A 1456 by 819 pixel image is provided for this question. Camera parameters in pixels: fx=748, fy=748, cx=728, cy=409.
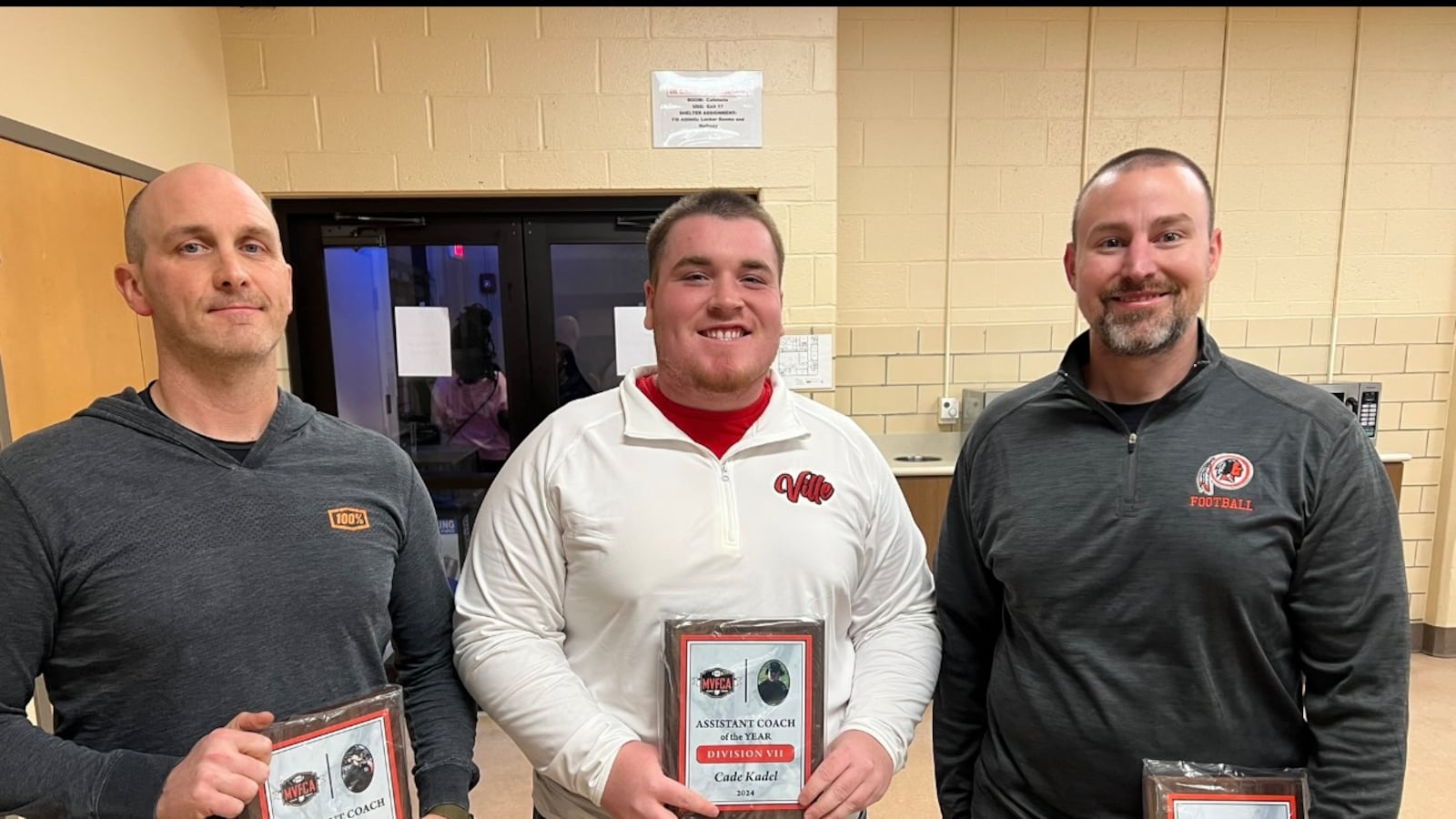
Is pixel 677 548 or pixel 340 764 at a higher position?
pixel 677 548

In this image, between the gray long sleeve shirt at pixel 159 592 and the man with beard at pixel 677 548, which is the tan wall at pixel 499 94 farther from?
the gray long sleeve shirt at pixel 159 592

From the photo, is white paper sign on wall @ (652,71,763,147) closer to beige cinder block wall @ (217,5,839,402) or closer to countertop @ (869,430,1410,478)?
beige cinder block wall @ (217,5,839,402)

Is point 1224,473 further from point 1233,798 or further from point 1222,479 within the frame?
point 1233,798

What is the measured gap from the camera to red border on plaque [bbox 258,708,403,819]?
1.00 m

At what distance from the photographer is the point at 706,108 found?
119 inches

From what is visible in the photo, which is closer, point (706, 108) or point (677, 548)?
point (677, 548)

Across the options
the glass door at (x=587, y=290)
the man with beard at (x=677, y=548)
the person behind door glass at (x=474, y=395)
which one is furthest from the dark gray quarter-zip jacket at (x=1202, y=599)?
the person behind door glass at (x=474, y=395)

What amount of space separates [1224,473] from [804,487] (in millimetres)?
671

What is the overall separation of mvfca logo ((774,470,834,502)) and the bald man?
25.8 inches

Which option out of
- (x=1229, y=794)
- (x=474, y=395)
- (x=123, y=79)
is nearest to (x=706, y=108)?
(x=474, y=395)

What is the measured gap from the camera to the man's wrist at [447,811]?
1244mm

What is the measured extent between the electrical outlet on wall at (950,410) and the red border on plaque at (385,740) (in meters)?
3.04

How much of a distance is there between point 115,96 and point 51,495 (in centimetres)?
188

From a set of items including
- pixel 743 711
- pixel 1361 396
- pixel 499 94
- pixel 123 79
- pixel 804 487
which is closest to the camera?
pixel 743 711
